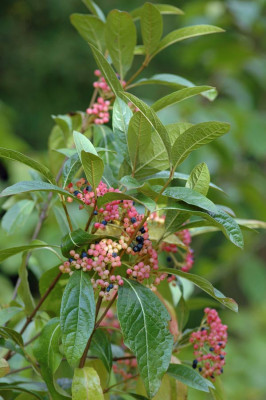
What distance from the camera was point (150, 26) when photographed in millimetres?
771

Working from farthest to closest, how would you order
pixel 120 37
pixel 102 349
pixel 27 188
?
pixel 120 37, pixel 102 349, pixel 27 188

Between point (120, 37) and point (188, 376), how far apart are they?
0.46 metres

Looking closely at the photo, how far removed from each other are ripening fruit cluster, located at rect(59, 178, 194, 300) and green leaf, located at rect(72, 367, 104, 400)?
9 centimetres

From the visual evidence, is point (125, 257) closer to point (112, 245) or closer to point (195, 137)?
point (112, 245)

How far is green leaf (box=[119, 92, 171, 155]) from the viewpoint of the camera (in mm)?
534

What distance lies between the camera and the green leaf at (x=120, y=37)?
2.47ft

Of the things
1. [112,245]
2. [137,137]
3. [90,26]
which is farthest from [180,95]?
[90,26]

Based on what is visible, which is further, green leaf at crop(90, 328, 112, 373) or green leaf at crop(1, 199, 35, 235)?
green leaf at crop(1, 199, 35, 235)

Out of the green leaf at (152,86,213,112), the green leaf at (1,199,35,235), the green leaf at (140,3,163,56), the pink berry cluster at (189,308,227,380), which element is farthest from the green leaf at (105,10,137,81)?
the pink berry cluster at (189,308,227,380)

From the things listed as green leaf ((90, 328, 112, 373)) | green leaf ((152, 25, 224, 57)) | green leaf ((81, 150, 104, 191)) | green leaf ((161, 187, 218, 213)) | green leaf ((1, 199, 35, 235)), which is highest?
green leaf ((152, 25, 224, 57))

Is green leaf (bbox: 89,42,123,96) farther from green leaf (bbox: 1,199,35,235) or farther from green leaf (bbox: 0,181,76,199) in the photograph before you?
green leaf (bbox: 1,199,35,235)

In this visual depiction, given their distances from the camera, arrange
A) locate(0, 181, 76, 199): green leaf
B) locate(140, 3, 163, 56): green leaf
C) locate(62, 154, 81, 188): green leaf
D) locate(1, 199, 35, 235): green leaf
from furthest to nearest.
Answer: locate(1, 199, 35, 235): green leaf → locate(140, 3, 163, 56): green leaf → locate(62, 154, 81, 188): green leaf → locate(0, 181, 76, 199): green leaf

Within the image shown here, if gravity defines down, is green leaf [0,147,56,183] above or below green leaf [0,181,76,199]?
above

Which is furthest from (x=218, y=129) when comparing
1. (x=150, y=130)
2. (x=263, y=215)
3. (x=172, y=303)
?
(x=263, y=215)
